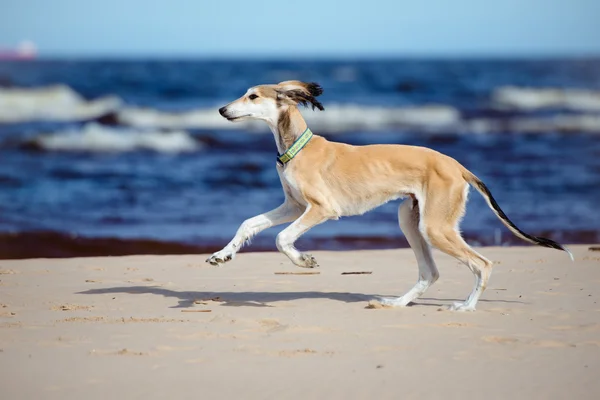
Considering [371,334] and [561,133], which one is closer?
[371,334]

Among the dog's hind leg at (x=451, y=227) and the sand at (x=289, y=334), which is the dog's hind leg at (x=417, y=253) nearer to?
the sand at (x=289, y=334)

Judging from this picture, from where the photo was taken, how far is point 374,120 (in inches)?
1414

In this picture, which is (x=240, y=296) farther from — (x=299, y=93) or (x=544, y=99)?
(x=544, y=99)

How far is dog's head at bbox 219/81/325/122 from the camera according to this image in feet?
25.1

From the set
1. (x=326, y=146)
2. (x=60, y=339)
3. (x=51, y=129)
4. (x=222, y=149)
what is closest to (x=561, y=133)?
(x=222, y=149)

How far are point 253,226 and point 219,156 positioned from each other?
16.6 meters

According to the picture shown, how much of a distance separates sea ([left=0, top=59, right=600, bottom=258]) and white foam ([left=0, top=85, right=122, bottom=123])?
0.09 meters

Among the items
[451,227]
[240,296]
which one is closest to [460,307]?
[451,227]

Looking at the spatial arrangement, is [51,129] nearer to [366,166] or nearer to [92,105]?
[92,105]

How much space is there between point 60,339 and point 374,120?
30.4m

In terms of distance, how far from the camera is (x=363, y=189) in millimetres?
7391

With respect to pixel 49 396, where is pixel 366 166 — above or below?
above

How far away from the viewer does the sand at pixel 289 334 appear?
5.20 meters

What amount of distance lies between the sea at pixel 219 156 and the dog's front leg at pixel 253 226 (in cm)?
363
